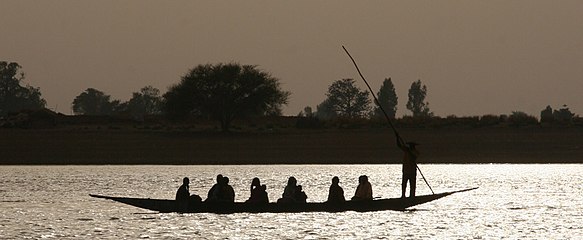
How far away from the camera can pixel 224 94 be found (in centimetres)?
11794

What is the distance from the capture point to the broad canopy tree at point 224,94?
380ft

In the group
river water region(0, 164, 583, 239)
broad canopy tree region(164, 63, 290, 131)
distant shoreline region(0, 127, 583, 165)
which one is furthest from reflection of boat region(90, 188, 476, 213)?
broad canopy tree region(164, 63, 290, 131)

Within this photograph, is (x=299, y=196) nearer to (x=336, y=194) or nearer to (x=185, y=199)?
(x=336, y=194)

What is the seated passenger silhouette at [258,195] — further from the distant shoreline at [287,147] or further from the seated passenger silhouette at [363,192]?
the distant shoreline at [287,147]

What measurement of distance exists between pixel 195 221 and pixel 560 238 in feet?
37.6

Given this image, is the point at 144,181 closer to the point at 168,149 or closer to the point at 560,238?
the point at 168,149

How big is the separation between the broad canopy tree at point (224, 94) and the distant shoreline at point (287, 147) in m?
13.2

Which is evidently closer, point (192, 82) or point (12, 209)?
point (12, 209)

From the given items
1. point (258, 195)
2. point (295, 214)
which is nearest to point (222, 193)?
point (258, 195)

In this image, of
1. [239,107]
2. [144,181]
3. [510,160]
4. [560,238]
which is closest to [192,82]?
[239,107]

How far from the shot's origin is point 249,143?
9556 centimetres

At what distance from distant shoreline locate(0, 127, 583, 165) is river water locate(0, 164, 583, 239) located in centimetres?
1467

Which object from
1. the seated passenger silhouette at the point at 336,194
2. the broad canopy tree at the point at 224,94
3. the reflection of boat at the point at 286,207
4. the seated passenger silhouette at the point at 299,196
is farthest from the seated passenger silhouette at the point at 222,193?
the broad canopy tree at the point at 224,94

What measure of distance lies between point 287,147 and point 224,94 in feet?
77.7
